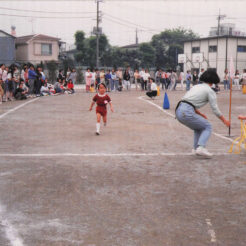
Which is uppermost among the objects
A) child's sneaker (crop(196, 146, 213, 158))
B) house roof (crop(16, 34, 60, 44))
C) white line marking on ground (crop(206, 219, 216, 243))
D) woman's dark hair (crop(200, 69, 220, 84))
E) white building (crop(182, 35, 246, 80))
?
house roof (crop(16, 34, 60, 44))

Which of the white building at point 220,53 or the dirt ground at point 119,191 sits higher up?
the white building at point 220,53

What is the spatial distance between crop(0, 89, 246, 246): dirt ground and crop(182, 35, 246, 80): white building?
4433 cm

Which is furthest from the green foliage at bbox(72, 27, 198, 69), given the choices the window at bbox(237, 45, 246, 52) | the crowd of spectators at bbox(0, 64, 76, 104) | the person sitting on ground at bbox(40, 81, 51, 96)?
the person sitting on ground at bbox(40, 81, 51, 96)

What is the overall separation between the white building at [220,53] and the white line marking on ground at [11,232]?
4981 centimetres

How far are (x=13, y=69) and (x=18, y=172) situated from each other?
14812mm

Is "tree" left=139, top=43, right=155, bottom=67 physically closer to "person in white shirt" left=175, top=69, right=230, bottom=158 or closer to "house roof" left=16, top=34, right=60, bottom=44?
"house roof" left=16, top=34, right=60, bottom=44

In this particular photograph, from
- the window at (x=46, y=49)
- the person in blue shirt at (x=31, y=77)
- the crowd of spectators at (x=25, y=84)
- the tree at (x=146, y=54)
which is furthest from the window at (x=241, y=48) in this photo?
the person in blue shirt at (x=31, y=77)

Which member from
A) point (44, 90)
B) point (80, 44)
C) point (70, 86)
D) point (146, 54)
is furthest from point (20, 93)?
point (146, 54)

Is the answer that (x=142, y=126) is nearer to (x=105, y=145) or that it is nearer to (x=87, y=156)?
(x=105, y=145)

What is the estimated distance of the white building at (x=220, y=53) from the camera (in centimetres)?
5147

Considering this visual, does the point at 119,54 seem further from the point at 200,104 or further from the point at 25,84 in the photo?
the point at 200,104

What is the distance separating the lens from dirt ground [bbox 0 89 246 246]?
387 centimetres

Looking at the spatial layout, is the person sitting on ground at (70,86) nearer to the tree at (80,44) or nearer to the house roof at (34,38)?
the house roof at (34,38)

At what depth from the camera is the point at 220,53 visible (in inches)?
2050
